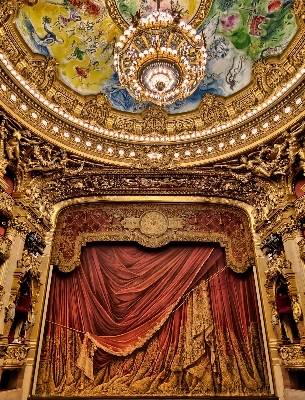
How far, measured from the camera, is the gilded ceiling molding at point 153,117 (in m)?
7.85

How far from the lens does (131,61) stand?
6988 millimetres

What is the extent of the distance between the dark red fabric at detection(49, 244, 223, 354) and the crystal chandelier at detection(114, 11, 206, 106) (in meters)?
5.11

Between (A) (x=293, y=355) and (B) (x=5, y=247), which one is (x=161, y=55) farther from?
(A) (x=293, y=355)

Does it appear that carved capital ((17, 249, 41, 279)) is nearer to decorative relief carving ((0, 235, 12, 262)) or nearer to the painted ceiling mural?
decorative relief carving ((0, 235, 12, 262))

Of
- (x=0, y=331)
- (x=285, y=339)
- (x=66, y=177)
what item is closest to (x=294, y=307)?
(x=285, y=339)

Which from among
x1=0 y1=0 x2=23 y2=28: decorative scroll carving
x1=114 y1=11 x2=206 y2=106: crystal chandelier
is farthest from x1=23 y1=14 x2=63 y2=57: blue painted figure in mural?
x1=114 y1=11 x2=206 y2=106: crystal chandelier

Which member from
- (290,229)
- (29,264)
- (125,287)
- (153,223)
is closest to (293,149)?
(290,229)

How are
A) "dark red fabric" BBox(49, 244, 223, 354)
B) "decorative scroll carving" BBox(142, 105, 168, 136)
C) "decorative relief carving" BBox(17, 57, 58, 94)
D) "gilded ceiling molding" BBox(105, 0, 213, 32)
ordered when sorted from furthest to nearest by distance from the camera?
"decorative scroll carving" BBox(142, 105, 168, 136) < "dark red fabric" BBox(49, 244, 223, 354) < "gilded ceiling molding" BBox(105, 0, 213, 32) < "decorative relief carving" BBox(17, 57, 58, 94)

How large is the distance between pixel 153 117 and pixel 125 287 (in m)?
5.50

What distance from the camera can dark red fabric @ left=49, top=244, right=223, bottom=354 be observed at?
880 centimetres

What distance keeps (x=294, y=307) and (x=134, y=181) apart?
5.79 meters

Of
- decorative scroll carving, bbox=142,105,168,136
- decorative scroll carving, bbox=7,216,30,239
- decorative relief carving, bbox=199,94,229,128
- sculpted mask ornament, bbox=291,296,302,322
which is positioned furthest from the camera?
decorative scroll carving, bbox=142,105,168,136

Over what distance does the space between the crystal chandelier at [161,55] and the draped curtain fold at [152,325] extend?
17.1 ft

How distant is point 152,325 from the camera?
8.86m
